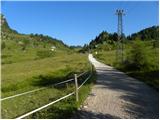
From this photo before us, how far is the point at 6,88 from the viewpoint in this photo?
102ft

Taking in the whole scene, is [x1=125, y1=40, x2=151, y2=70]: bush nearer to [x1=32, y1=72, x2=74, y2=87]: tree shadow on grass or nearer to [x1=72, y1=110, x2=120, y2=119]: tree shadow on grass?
[x1=32, y1=72, x2=74, y2=87]: tree shadow on grass

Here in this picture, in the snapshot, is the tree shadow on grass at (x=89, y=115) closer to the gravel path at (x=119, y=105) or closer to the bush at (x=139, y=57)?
the gravel path at (x=119, y=105)

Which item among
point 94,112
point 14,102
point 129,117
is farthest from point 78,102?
point 14,102

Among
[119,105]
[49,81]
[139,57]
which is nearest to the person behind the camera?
[119,105]

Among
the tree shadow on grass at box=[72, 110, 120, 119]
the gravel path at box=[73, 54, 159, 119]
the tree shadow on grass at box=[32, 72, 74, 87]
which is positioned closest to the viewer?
the tree shadow on grass at box=[72, 110, 120, 119]

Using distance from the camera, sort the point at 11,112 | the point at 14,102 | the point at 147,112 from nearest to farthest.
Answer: the point at 147,112 < the point at 11,112 < the point at 14,102

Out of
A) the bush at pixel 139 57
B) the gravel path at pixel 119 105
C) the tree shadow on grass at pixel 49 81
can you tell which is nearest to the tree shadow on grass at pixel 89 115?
the gravel path at pixel 119 105

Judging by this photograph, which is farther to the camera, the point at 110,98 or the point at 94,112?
the point at 110,98

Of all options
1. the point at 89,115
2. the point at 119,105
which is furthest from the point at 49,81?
the point at 89,115

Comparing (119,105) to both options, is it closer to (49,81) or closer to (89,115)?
(89,115)

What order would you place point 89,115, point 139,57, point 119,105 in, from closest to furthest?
point 89,115, point 119,105, point 139,57

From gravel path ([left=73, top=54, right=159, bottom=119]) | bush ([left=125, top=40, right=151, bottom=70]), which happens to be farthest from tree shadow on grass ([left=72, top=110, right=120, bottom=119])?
bush ([left=125, top=40, right=151, bottom=70])

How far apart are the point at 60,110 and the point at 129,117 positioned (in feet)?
7.57

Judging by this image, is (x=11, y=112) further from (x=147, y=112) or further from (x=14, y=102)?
(x=147, y=112)
